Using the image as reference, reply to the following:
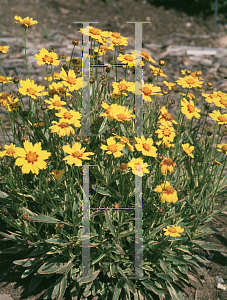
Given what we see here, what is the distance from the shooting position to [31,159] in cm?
164

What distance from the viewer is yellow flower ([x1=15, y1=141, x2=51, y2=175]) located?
5.28 feet

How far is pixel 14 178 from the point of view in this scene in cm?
230

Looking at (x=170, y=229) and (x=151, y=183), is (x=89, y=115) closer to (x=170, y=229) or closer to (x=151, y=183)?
(x=151, y=183)

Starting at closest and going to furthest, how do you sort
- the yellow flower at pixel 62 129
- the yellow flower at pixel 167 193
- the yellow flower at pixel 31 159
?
the yellow flower at pixel 31 159, the yellow flower at pixel 62 129, the yellow flower at pixel 167 193

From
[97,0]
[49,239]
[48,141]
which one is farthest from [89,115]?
[97,0]

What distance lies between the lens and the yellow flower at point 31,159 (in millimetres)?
1610

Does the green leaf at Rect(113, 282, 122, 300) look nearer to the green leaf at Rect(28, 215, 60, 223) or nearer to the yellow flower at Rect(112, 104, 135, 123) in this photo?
the green leaf at Rect(28, 215, 60, 223)

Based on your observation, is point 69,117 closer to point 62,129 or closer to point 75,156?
point 62,129

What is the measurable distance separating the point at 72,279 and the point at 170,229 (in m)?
0.77

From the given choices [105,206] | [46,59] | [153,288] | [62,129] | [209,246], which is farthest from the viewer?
[209,246]

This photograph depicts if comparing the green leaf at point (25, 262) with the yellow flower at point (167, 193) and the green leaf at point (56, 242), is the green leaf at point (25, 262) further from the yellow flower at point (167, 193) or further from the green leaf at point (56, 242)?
the yellow flower at point (167, 193)

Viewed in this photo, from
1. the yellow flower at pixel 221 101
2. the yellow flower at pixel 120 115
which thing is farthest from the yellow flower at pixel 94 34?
the yellow flower at pixel 221 101

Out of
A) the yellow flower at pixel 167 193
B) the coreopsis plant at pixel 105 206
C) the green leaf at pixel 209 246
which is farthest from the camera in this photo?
the green leaf at pixel 209 246

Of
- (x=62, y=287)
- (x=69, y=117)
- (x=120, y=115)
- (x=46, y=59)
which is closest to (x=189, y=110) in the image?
(x=120, y=115)
